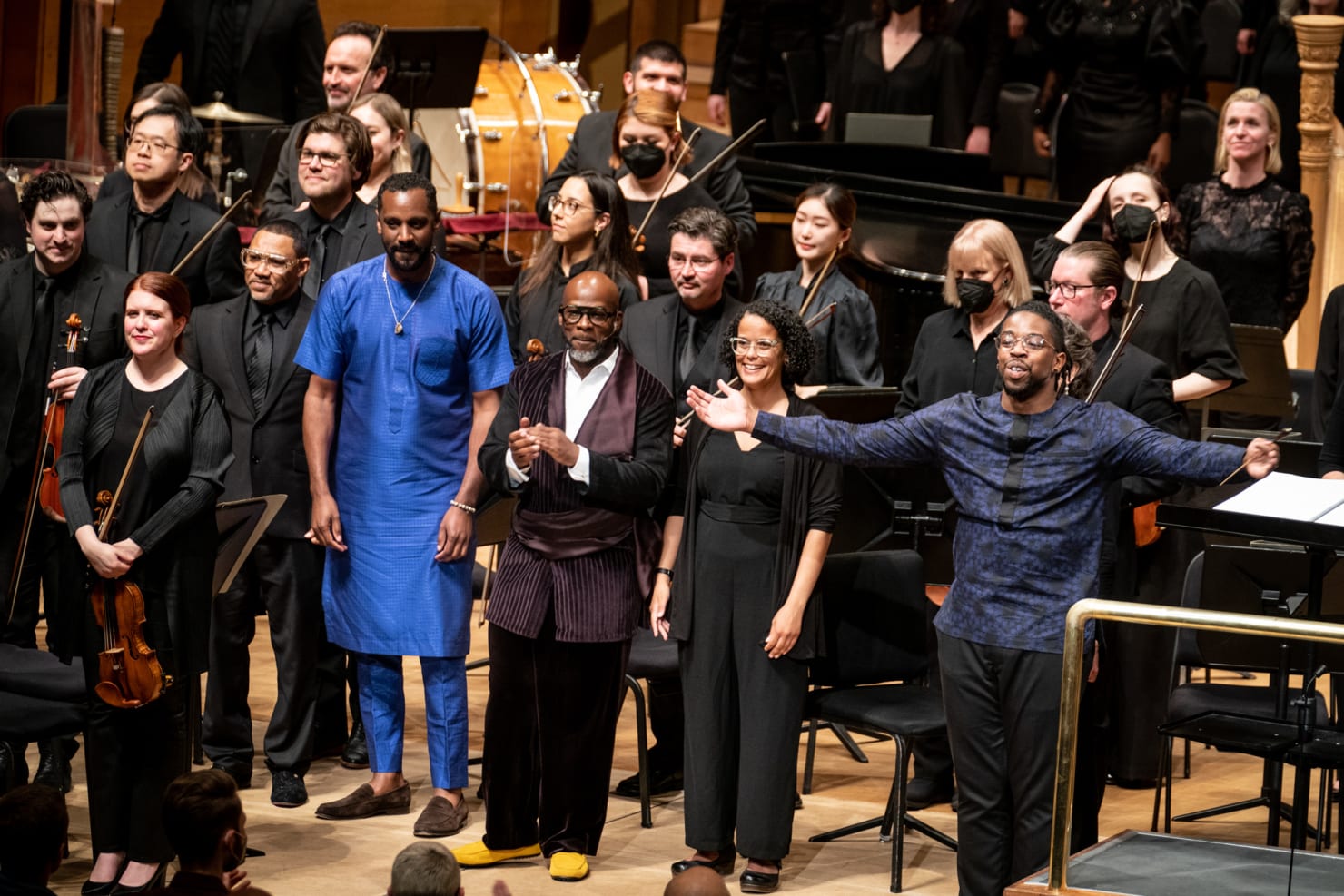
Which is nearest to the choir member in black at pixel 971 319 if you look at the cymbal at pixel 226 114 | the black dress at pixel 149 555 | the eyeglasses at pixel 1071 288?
the eyeglasses at pixel 1071 288

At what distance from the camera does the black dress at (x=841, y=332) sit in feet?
18.7

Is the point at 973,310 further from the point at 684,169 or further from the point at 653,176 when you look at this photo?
the point at 684,169

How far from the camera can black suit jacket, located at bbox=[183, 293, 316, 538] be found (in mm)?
5461

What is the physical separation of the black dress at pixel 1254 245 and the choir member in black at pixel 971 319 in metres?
1.71

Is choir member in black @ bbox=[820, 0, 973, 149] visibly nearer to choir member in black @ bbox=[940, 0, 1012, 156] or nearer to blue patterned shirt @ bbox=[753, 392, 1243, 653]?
choir member in black @ bbox=[940, 0, 1012, 156]

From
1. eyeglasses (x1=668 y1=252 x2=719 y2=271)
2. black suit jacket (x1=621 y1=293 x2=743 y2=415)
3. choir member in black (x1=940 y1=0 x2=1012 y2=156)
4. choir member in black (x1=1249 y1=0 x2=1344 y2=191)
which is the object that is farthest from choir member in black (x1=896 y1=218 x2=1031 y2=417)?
choir member in black (x1=1249 y1=0 x2=1344 y2=191)

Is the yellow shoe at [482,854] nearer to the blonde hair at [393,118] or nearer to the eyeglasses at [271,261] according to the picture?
the eyeglasses at [271,261]

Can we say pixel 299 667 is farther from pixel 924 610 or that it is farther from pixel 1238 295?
pixel 1238 295

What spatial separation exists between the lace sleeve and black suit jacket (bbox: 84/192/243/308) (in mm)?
3532

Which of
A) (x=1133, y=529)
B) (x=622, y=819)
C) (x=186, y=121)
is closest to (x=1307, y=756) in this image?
(x=1133, y=529)

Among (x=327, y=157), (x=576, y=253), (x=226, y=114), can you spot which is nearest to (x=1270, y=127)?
(x=576, y=253)

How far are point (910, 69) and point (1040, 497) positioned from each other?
4.40m

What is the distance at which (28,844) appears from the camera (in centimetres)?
354

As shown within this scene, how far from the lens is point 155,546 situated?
4543 millimetres
